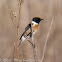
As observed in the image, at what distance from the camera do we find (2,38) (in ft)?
10.1

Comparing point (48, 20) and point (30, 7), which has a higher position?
point (30, 7)

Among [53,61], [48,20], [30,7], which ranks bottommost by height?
[53,61]

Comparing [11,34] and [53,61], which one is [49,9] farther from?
[53,61]

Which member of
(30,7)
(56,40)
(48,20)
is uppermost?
(30,7)

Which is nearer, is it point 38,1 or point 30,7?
point 30,7

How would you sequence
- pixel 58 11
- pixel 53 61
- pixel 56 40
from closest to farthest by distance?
pixel 53 61
pixel 56 40
pixel 58 11

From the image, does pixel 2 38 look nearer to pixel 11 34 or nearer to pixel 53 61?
pixel 11 34

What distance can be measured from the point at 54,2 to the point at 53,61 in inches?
45.6

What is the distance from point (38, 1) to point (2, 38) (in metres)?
0.96

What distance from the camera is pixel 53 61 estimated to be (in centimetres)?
254

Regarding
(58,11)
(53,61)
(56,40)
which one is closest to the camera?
(53,61)

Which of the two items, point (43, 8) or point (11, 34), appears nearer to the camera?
point (11, 34)

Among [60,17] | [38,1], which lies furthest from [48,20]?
[38,1]

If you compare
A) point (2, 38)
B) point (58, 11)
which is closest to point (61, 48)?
point (58, 11)
